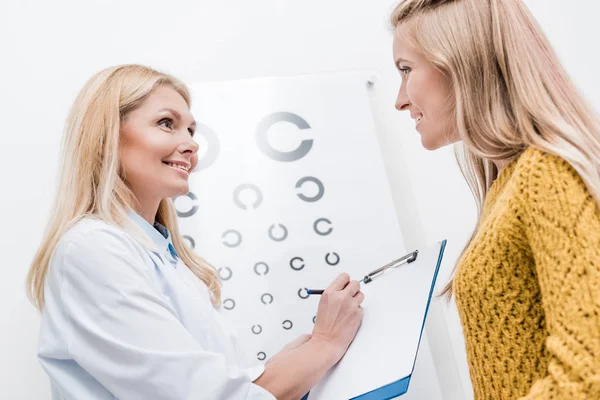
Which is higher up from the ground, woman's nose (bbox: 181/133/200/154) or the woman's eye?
the woman's eye

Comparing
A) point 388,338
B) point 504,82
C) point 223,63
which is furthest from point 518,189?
point 223,63

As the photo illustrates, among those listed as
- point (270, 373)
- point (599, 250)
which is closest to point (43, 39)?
point (270, 373)

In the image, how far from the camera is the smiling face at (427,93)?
0.91 m

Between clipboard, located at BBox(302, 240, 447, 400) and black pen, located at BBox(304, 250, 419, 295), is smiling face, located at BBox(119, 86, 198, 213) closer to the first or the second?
black pen, located at BBox(304, 250, 419, 295)

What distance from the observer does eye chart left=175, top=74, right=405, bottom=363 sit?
128 centimetres

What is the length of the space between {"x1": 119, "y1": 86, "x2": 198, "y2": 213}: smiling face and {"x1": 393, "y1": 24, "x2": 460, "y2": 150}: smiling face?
17.7 inches

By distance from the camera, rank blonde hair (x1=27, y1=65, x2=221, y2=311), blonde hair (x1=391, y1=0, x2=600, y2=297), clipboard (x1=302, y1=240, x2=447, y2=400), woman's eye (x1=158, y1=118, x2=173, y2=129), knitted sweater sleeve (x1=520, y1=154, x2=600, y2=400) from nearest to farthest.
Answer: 1. knitted sweater sleeve (x1=520, y1=154, x2=600, y2=400)
2. blonde hair (x1=391, y1=0, x2=600, y2=297)
3. clipboard (x1=302, y1=240, x2=447, y2=400)
4. blonde hair (x1=27, y1=65, x2=221, y2=311)
5. woman's eye (x1=158, y1=118, x2=173, y2=129)

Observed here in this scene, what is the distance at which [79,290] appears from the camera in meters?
0.87

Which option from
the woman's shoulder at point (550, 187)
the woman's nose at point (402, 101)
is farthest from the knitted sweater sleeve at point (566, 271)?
the woman's nose at point (402, 101)

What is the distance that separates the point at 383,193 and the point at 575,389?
81 cm

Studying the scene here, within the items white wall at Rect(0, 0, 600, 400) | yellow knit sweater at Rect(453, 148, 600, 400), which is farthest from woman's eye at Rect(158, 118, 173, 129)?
yellow knit sweater at Rect(453, 148, 600, 400)

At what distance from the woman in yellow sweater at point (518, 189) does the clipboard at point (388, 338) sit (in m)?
0.10

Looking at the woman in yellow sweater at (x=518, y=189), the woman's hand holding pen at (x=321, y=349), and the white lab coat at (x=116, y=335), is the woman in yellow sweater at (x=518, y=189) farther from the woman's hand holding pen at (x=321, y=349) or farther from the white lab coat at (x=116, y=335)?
the white lab coat at (x=116, y=335)

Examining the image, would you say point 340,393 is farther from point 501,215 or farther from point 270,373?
point 501,215
